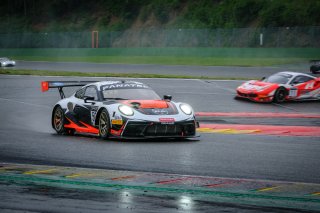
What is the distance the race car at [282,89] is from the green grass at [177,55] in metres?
18.2

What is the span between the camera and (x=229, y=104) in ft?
78.2

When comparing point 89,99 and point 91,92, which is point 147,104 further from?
point 91,92

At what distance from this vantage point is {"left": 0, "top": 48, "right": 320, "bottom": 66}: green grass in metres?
46.5

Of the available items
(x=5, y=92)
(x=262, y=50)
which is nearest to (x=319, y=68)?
(x=262, y=50)

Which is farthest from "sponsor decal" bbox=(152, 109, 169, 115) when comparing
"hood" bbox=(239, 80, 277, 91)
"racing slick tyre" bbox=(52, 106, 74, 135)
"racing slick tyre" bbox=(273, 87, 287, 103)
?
"racing slick tyre" bbox=(273, 87, 287, 103)

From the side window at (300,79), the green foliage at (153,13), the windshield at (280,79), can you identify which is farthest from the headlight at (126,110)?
the green foliage at (153,13)

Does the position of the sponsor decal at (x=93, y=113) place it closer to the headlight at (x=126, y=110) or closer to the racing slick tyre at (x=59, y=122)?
the headlight at (x=126, y=110)

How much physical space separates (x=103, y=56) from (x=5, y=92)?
28.2m

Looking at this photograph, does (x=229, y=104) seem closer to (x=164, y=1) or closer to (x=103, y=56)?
(x=103, y=56)

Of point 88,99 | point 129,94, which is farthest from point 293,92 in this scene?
point 88,99

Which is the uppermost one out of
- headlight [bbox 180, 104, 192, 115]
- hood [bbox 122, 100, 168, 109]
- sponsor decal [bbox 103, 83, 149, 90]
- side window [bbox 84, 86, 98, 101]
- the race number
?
sponsor decal [bbox 103, 83, 149, 90]

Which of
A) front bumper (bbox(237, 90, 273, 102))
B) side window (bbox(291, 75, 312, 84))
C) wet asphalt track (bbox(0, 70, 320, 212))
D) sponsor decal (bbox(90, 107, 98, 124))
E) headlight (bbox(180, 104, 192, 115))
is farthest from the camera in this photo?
side window (bbox(291, 75, 312, 84))

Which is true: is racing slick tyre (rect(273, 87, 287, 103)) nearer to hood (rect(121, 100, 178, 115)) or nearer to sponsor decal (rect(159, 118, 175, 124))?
hood (rect(121, 100, 178, 115))

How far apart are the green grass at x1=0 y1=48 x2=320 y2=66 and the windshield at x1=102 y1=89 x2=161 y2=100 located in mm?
29939
